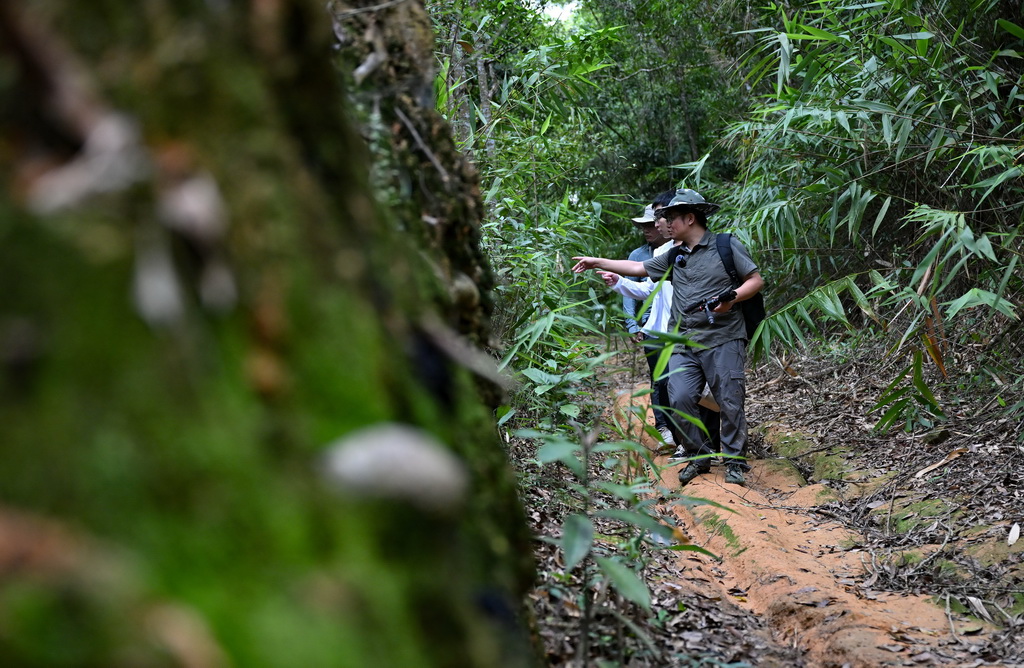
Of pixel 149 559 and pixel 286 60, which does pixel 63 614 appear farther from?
pixel 286 60

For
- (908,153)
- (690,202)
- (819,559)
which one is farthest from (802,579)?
(908,153)

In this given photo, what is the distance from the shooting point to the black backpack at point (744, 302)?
5020 mm

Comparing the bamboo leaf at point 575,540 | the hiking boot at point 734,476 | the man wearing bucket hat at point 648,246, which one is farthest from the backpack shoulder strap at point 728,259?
the bamboo leaf at point 575,540

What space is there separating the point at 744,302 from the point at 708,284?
0.95 ft

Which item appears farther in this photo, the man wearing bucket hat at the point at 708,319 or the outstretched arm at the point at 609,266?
the man wearing bucket hat at the point at 708,319

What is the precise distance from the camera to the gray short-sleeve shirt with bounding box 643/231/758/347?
5051 mm

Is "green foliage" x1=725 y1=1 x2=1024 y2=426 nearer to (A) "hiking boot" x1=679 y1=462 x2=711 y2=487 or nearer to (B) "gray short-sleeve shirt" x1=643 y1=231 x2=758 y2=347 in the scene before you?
(B) "gray short-sleeve shirt" x1=643 y1=231 x2=758 y2=347

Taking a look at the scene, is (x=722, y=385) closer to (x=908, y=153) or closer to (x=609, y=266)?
(x=609, y=266)

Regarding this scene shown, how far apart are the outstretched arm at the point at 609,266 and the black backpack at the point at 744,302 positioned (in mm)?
329

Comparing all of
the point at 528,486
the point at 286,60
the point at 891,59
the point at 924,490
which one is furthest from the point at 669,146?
the point at 286,60

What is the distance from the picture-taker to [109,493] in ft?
2.23

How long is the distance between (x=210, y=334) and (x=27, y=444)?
187mm

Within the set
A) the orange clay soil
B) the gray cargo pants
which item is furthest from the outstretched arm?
the orange clay soil

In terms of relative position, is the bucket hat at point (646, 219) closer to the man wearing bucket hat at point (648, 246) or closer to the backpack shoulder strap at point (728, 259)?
the man wearing bucket hat at point (648, 246)
